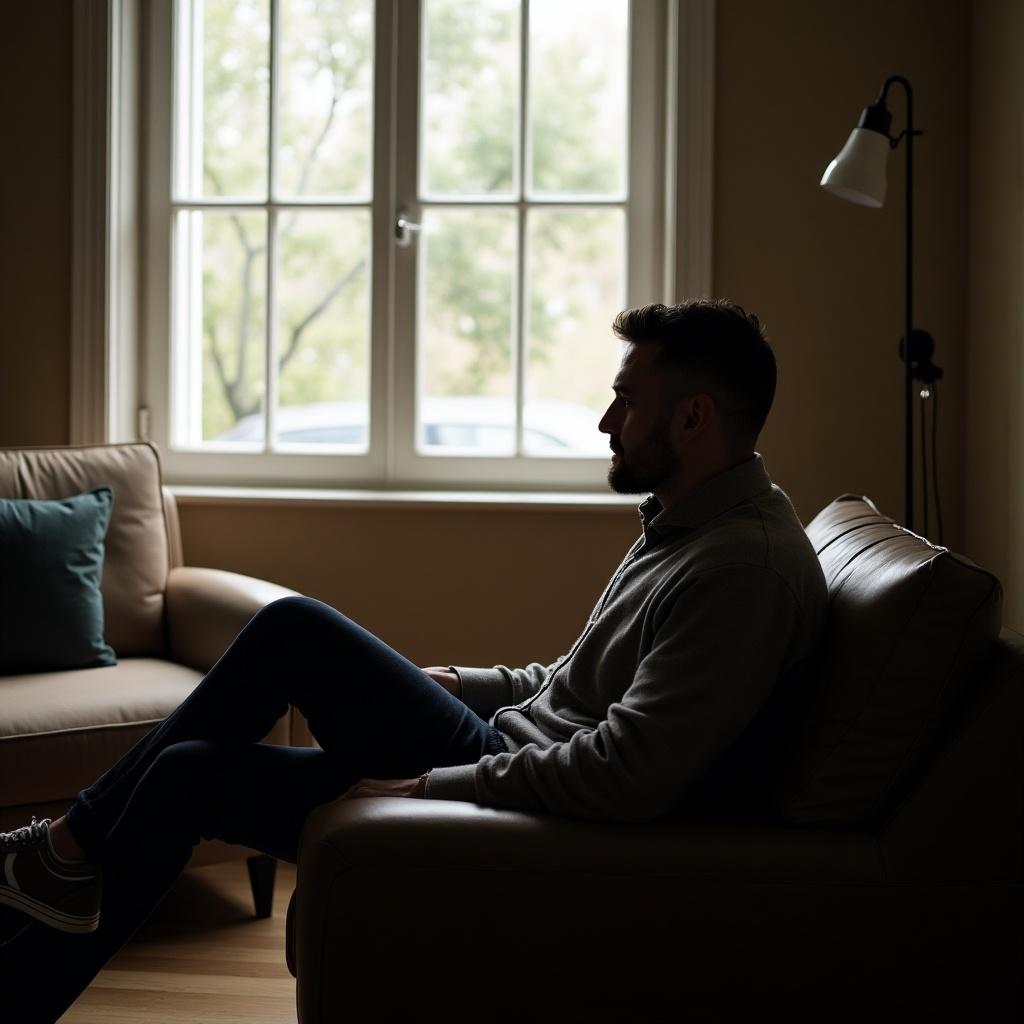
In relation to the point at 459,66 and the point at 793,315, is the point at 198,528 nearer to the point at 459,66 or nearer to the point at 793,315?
the point at 459,66

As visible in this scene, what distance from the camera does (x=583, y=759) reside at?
4.74ft

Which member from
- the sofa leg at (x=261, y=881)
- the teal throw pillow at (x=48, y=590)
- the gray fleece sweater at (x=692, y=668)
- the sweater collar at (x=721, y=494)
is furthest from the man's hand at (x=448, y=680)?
the teal throw pillow at (x=48, y=590)

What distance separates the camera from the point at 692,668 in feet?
4.69

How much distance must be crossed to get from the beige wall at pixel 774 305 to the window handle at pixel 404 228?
737 millimetres

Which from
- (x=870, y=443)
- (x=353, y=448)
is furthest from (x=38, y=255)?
(x=870, y=443)

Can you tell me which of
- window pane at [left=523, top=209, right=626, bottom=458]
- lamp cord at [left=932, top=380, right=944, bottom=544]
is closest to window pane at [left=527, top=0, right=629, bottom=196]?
window pane at [left=523, top=209, right=626, bottom=458]

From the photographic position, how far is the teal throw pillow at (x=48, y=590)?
255 centimetres

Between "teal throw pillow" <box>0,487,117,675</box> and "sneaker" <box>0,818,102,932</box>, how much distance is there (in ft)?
3.26

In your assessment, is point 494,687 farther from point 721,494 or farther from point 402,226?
point 402,226

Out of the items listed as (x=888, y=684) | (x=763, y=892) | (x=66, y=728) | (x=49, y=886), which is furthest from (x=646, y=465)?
(x=66, y=728)

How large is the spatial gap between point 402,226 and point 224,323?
1.93 feet

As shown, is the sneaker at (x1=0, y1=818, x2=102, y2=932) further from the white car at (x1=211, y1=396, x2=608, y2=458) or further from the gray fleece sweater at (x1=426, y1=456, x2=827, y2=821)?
the white car at (x1=211, y1=396, x2=608, y2=458)

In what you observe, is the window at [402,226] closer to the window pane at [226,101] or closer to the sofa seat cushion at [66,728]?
the window pane at [226,101]

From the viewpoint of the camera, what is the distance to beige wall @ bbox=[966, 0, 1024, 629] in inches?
101
